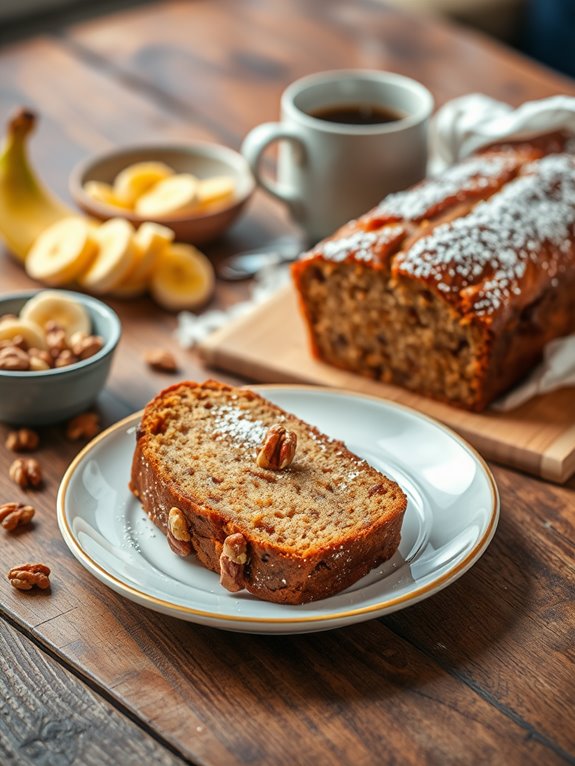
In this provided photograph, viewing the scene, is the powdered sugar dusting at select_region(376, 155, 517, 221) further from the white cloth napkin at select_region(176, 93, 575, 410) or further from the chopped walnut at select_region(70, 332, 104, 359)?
the chopped walnut at select_region(70, 332, 104, 359)

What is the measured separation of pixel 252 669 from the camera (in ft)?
4.15

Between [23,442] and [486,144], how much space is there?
1149 mm

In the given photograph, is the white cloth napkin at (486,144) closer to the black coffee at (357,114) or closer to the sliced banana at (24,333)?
the black coffee at (357,114)

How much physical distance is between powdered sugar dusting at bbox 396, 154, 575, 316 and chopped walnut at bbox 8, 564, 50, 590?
751 mm

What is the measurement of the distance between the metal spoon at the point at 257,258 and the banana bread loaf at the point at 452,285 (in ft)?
1.14

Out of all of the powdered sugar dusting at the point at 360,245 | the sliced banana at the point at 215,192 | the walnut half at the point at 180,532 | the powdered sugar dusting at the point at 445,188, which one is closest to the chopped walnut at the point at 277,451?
the walnut half at the point at 180,532

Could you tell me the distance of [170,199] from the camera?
2230mm

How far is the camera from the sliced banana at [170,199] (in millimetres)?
2211

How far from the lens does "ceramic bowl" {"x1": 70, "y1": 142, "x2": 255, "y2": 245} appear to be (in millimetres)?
2207

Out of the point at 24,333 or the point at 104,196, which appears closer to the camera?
the point at 24,333

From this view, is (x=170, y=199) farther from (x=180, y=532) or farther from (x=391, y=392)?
(x=180, y=532)

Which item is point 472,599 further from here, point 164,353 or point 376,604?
point 164,353

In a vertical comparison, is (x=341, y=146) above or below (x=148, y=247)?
above

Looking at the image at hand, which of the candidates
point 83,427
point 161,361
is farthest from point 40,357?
point 161,361
